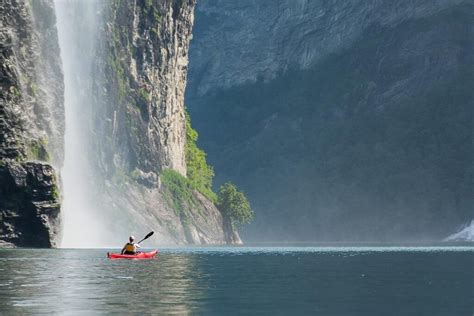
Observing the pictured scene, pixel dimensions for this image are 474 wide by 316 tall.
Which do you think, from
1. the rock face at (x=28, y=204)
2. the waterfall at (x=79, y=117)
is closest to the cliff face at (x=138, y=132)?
the waterfall at (x=79, y=117)

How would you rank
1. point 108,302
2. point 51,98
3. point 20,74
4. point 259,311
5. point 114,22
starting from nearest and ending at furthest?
point 259,311
point 108,302
point 20,74
point 51,98
point 114,22

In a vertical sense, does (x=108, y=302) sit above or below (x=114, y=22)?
below

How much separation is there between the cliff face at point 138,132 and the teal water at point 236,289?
94.2m

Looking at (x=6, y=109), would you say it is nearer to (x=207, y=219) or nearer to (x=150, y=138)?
(x=150, y=138)

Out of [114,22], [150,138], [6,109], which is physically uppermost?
[114,22]

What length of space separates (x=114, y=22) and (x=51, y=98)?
164 feet

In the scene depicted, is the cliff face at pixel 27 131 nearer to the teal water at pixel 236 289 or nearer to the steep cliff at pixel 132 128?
the steep cliff at pixel 132 128

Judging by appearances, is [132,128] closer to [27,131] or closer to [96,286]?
[27,131]

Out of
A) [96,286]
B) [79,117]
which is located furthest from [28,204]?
[96,286]

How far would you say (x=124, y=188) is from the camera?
175 meters

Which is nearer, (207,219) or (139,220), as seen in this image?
(139,220)

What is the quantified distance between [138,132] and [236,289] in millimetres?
133364

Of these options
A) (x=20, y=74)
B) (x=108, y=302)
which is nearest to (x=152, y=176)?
(x=20, y=74)

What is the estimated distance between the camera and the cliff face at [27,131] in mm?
115375
